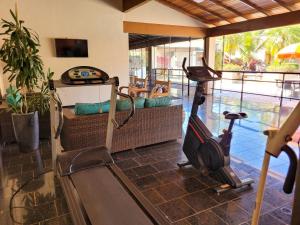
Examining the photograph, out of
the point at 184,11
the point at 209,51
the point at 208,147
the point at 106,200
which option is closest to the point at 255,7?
the point at 184,11

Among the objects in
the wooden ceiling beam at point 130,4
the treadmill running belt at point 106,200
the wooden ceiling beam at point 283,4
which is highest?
the wooden ceiling beam at point 130,4

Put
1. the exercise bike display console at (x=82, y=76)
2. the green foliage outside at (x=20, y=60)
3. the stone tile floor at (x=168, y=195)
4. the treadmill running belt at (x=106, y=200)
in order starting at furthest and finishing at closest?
1. the green foliage outside at (x=20, y=60)
2. the exercise bike display console at (x=82, y=76)
3. the stone tile floor at (x=168, y=195)
4. the treadmill running belt at (x=106, y=200)

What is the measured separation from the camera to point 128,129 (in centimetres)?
342

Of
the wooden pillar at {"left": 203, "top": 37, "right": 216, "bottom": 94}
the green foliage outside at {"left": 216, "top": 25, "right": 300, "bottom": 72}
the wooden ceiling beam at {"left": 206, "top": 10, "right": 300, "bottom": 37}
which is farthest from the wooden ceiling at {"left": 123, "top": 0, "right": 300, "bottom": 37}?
the green foliage outside at {"left": 216, "top": 25, "right": 300, "bottom": 72}

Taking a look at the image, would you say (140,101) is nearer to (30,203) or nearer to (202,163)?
(202,163)

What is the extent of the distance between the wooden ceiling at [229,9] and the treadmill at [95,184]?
228 inches

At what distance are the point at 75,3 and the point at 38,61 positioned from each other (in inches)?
146

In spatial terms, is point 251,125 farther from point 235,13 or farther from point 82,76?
point 235,13

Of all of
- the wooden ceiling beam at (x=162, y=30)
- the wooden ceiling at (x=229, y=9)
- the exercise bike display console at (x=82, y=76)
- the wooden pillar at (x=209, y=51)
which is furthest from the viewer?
the wooden pillar at (x=209, y=51)

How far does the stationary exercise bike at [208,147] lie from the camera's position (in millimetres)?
2463

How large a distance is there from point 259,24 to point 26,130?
707 cm

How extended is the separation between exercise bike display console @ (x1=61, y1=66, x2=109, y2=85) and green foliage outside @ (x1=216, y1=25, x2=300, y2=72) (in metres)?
13.0

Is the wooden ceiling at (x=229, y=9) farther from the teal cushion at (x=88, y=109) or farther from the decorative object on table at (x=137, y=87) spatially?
the teal cushion at (x=88, y=109)

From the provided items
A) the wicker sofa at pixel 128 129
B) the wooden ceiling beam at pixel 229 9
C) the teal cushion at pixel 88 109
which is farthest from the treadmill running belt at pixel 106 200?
the wooden ceiling beam at pixel 229 9
